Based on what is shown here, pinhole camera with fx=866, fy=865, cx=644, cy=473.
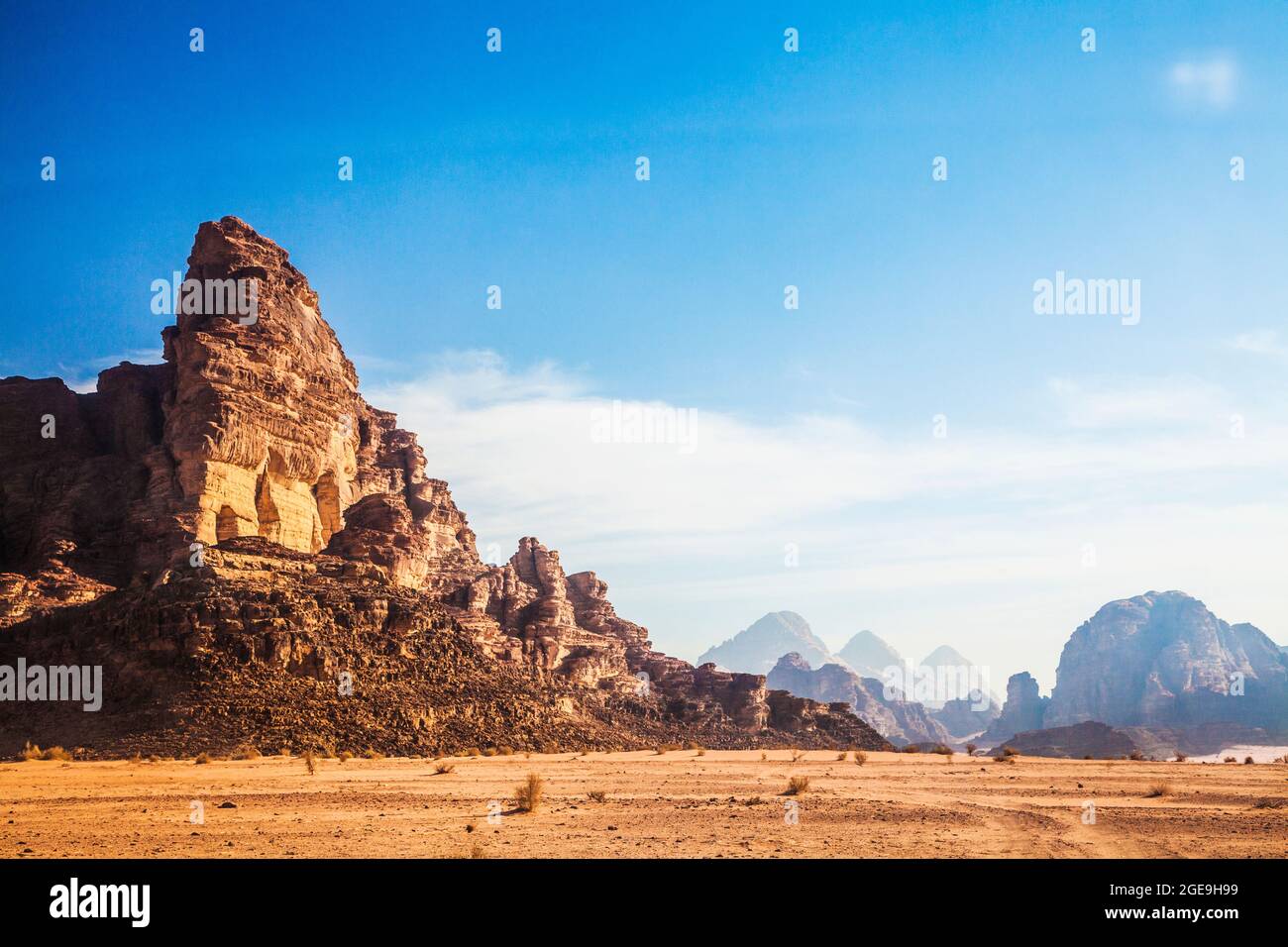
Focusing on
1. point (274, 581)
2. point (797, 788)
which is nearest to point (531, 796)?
point (797, 788)

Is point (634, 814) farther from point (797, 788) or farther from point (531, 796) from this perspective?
point (797, 788)

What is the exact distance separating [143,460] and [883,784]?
263ft

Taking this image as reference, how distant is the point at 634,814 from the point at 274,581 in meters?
45.7

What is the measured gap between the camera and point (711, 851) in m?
15.1

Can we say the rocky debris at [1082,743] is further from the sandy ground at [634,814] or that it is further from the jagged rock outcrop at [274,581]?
the sandy ground at [634,814]

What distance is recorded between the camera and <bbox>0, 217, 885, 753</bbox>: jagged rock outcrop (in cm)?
4953

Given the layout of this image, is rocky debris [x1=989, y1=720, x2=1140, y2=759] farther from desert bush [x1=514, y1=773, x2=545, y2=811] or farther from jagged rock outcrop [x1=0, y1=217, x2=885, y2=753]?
desert bush [x1=514, y1=773, x2=545, y2=811]

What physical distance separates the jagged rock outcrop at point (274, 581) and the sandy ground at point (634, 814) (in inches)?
607

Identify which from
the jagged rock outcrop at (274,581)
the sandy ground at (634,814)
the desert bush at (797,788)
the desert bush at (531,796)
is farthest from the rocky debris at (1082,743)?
the desert bush at (531,796)

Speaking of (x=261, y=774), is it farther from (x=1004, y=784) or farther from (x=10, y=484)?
(x=10, y=484)

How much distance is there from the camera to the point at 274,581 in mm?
59156

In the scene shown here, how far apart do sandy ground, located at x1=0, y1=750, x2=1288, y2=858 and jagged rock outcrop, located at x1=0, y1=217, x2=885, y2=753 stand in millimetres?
15425

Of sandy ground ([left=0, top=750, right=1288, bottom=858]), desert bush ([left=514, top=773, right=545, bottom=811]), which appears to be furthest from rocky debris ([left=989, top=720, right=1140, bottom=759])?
desert bush ([left=514, top=773, right=545, bottom=811])
